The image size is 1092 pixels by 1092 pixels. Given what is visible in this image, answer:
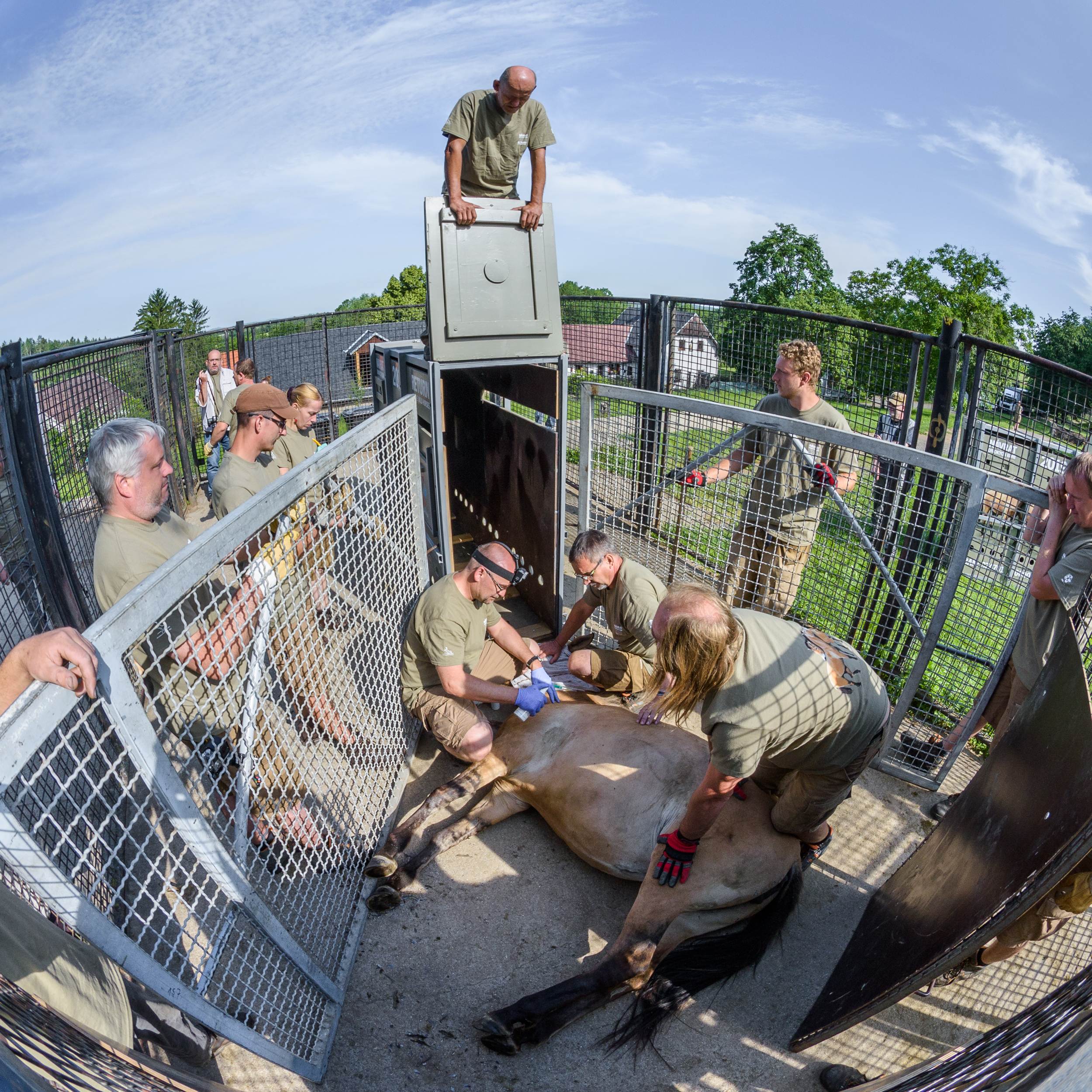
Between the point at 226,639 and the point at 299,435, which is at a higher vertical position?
the point at 299,435

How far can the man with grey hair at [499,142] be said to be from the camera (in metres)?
4.18

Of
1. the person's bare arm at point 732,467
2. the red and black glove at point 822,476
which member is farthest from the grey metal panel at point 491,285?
the red and black glove at point 822,476

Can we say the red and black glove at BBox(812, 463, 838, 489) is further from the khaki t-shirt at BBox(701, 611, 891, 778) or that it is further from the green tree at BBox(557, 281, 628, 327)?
the green tree at BBox(557, 281, 628, 327)

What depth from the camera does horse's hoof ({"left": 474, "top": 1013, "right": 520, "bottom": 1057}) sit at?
244 cm

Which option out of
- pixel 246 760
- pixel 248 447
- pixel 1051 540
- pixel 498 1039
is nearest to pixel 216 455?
pixel 248 447

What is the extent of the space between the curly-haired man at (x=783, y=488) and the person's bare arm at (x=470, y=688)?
1.48 meters

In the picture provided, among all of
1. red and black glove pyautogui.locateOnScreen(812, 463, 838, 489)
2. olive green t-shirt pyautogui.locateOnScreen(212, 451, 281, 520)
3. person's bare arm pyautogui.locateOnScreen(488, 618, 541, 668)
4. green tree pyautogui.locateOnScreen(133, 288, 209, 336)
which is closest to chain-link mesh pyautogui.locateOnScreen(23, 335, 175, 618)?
olive green t-shirt pyautogui.locateOnScreen(212, 451, 281, 520)

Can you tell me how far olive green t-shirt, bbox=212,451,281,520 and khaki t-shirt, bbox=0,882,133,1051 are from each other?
234cm

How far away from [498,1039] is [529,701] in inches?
58.2

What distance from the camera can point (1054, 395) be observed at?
3.77 meters

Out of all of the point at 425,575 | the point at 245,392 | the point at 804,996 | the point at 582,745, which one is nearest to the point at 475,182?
the point at 245,392

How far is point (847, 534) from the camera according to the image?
13.6ft

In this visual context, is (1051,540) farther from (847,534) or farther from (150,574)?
(150,574)

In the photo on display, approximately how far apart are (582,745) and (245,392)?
261cm
